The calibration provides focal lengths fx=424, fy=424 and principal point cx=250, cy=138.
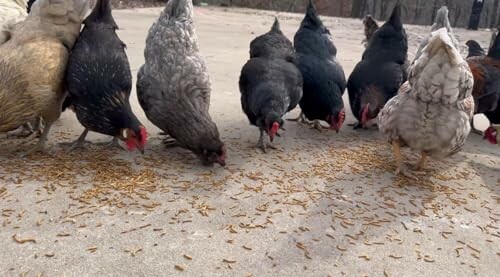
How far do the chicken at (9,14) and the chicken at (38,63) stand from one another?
0.08 metres

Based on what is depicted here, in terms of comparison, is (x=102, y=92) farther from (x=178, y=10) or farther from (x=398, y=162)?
(x=398, y=162)

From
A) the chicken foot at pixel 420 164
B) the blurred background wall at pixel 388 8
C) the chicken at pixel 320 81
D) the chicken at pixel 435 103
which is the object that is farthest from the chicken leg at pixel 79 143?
the blurred background wall at pixel 388 8

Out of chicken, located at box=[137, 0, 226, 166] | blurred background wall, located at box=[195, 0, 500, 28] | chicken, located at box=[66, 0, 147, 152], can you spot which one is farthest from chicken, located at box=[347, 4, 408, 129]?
blurred background wall, located at box=[195, 0, 500, 28]

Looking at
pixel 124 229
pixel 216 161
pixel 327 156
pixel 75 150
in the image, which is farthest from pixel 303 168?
pixel 75 150

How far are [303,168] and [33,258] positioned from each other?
6.64ft

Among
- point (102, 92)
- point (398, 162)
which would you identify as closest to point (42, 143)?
point (102, 92)

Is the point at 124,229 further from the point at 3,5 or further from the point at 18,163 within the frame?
the point at 3,5

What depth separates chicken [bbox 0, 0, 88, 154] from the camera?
112 inches

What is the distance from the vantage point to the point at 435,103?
10.2 ft

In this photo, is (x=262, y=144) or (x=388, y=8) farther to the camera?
(x=388, y=8)

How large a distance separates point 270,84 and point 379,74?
1316 mm

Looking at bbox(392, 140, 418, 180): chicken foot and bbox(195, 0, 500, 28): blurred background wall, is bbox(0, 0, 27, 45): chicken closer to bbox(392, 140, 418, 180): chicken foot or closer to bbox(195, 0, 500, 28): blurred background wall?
bbox(392, 140, 418, 180): chicken foot

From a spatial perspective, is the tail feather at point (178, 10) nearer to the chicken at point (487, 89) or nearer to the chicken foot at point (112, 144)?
the chicken foot at point (112, 144)

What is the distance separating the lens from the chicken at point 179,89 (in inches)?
125
